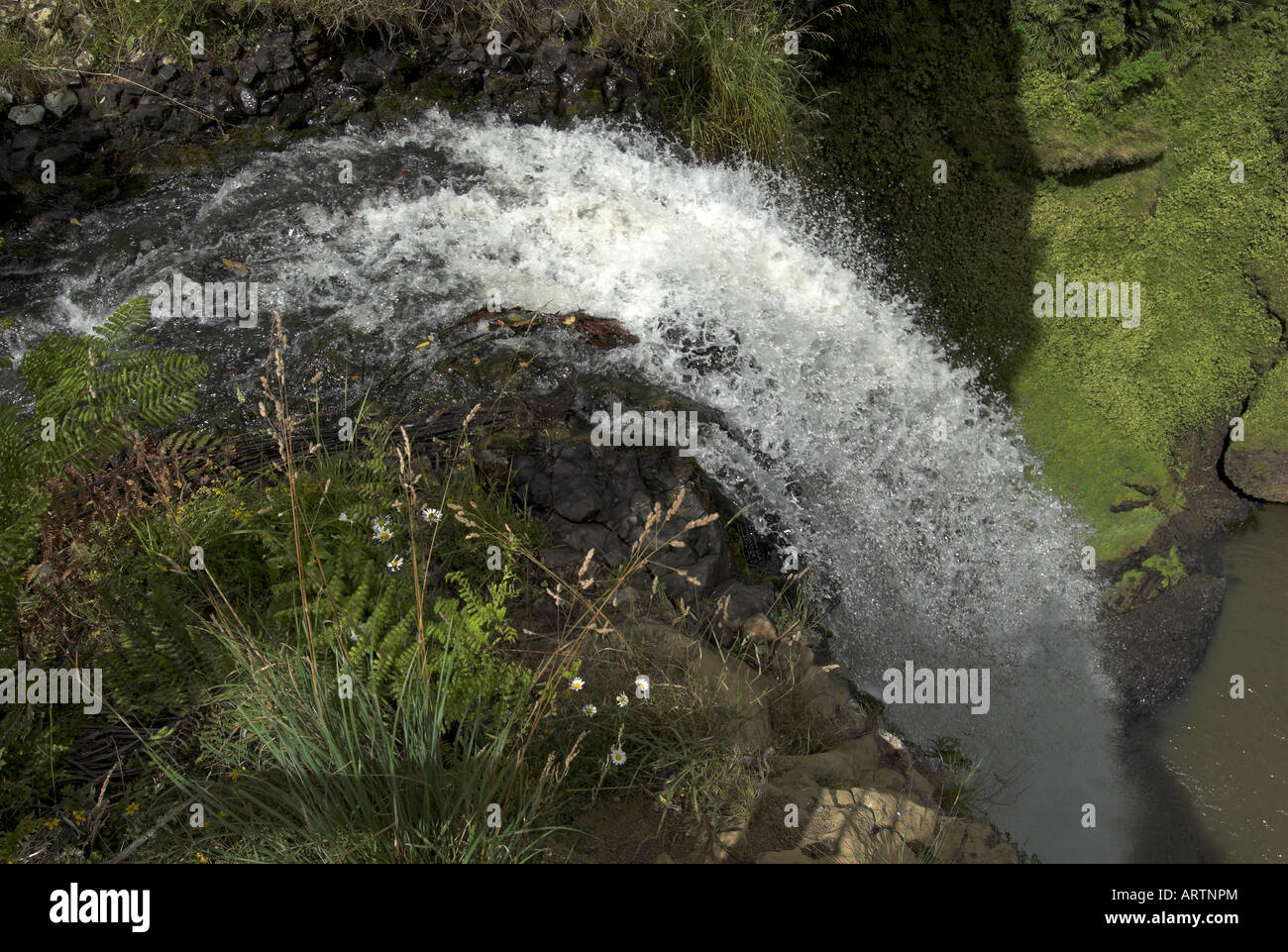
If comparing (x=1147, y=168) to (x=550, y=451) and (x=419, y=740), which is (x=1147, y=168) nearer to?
(x=550, y=451)

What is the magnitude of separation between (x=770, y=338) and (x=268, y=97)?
421cm

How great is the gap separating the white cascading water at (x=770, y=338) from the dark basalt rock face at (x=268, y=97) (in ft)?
1.14

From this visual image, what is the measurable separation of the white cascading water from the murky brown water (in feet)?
1.38

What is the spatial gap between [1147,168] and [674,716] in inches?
237

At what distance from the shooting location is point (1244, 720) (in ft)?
15.1

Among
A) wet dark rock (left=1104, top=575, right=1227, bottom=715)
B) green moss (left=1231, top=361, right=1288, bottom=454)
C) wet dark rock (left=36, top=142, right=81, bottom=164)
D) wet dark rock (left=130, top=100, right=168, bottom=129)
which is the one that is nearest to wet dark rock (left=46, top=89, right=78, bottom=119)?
wet dark rock (left=36, top=142, right=81, bottom=164)

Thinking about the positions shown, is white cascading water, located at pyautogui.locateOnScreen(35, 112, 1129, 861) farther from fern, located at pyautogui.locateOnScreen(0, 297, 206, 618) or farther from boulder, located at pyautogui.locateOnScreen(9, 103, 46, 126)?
fern, located at pyautogui.locateOnScreen(0, 297, 206, 618)

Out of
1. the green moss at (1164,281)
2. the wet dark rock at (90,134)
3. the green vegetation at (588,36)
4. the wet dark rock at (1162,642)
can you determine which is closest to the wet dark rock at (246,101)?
the green vegetation at (588,36)

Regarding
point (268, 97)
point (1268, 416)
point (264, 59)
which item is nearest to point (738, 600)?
point (1268, 416)

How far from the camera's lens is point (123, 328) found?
3.80m

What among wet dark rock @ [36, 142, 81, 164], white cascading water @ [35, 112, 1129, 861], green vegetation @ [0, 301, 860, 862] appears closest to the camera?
green vegetation @ [0, 301, 860, 862]

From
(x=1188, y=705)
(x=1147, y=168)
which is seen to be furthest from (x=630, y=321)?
(x=1147, y=168)

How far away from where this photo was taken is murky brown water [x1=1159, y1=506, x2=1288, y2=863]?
4.21 m

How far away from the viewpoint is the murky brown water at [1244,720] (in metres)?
4.21
